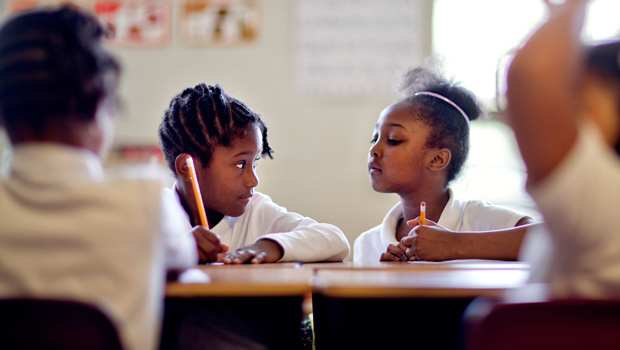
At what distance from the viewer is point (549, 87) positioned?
2.21ft

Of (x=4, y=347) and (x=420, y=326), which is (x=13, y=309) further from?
(x=420, y=326)

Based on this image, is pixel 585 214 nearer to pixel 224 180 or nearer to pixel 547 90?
pixel 547 90

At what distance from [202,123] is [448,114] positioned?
89 cm

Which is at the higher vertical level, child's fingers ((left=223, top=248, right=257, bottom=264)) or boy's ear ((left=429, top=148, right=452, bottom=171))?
boy's ear ((left=429, top=148, right=452, bottom=171))

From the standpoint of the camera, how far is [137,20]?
3.16 metres

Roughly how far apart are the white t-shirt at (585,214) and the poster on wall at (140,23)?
2.84m

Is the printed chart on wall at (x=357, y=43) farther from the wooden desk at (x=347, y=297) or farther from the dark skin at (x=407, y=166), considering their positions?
the wooden desk at (x=347, y=297)

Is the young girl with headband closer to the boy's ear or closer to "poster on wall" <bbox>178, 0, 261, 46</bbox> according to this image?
the boy's ear

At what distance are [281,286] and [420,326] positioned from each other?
2.18 ft

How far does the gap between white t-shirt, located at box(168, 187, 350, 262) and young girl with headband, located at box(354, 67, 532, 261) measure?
0.28 meters

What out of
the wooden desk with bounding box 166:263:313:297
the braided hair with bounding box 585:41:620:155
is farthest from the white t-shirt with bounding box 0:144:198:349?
the braided hair with bounding box 585:41:620:155

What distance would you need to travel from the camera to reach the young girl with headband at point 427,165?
5.87 ft

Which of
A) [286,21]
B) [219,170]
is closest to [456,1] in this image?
[286,21]

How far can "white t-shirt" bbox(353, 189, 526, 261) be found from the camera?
5.54 ft
